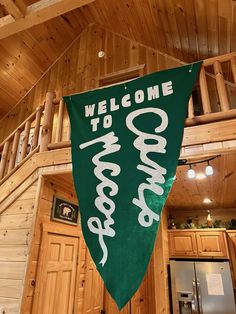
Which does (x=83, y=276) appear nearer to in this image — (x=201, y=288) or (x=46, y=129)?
(x=46, y=129)

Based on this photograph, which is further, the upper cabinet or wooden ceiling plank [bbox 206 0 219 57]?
the upper cabinet

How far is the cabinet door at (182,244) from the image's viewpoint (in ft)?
16.1

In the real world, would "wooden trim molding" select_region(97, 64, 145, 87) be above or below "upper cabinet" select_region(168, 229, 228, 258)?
above

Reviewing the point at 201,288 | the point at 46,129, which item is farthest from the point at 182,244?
the point at 46,129

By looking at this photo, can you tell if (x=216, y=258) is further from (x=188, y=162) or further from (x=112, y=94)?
(x=112, y=94)

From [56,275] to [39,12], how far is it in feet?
8.93

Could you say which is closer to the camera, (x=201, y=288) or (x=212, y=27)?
(x=212, y=27)

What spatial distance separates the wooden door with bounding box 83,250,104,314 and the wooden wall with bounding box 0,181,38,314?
1.19 metres

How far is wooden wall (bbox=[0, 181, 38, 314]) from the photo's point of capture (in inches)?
88.3

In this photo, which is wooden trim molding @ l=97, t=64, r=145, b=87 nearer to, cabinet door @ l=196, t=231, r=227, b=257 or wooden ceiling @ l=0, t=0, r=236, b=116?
wooden ceiling @ l=0, t=0, r=236, b=116

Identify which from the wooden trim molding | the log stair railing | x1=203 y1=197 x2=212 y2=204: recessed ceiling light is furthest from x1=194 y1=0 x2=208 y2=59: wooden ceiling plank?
x1=203 y1=197 x2=212 y2=204: recessed ceiling light

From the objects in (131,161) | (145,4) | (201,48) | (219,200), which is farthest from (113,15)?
(219,200)

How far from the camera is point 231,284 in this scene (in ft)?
13.7

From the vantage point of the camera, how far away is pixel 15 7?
223 centimetres
